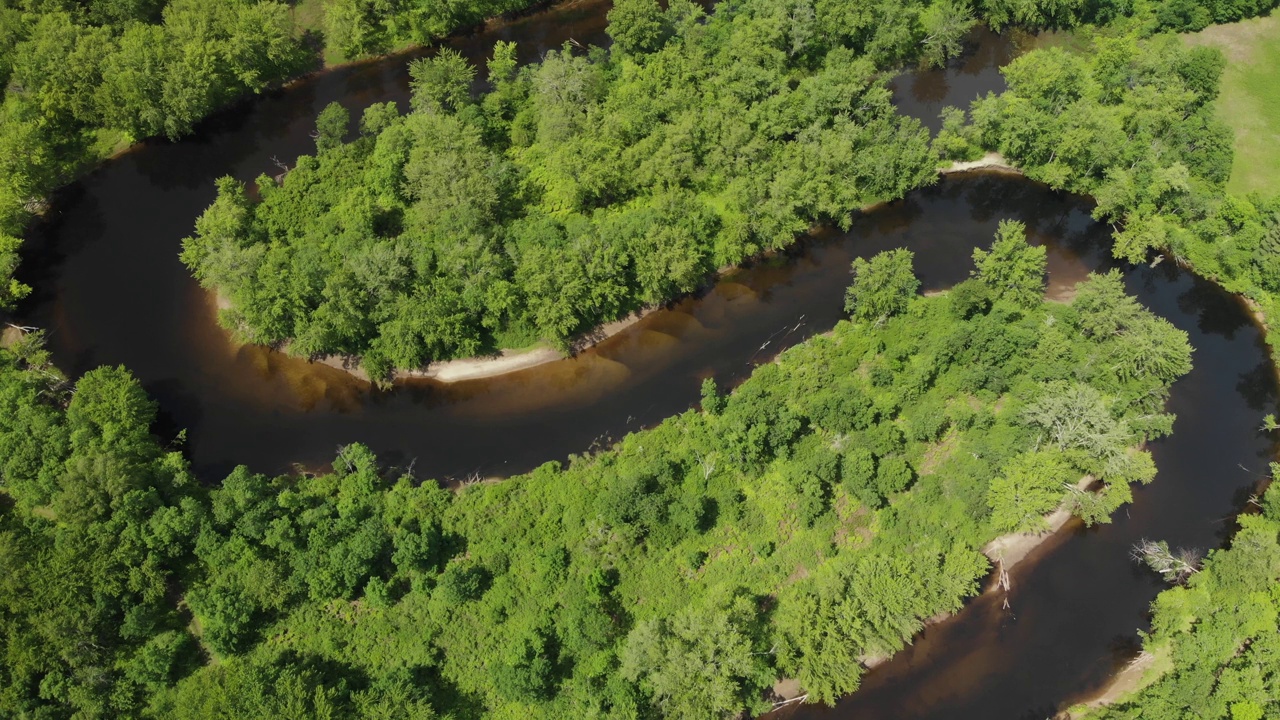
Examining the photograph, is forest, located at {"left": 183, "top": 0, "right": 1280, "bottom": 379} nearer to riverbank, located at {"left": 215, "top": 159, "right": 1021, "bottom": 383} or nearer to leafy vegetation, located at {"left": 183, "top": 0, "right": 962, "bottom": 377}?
leafy vegetation, located at {"left": 183, "top": 0, "right": 962, "bottom": 377}

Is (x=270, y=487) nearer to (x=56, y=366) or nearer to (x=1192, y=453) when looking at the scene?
(x=56, y=366)

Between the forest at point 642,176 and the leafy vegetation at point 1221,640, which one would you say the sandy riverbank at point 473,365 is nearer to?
the forest at point 642,176

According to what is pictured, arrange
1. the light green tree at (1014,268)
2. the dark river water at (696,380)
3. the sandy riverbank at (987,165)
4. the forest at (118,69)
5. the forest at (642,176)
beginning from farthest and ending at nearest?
the sandy riverbank at (987,165) < the forest at (118,69) < the light green tree at (1014,268) < the forest at (642,176) < the dark river water at (696,380)

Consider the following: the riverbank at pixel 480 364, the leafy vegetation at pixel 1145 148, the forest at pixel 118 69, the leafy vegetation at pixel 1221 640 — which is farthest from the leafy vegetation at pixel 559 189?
the leafy vegetation at pixel 1221 640

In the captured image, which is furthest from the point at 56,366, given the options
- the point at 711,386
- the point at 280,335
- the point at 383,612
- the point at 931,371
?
the point at 931,371


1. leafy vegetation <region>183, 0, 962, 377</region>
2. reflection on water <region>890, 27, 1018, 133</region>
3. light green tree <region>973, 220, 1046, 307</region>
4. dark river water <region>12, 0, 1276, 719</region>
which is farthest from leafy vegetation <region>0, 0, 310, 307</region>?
light green tree <region>973, 220, 1046, 307</region>

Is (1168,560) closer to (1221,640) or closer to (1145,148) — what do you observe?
(1221,640)
